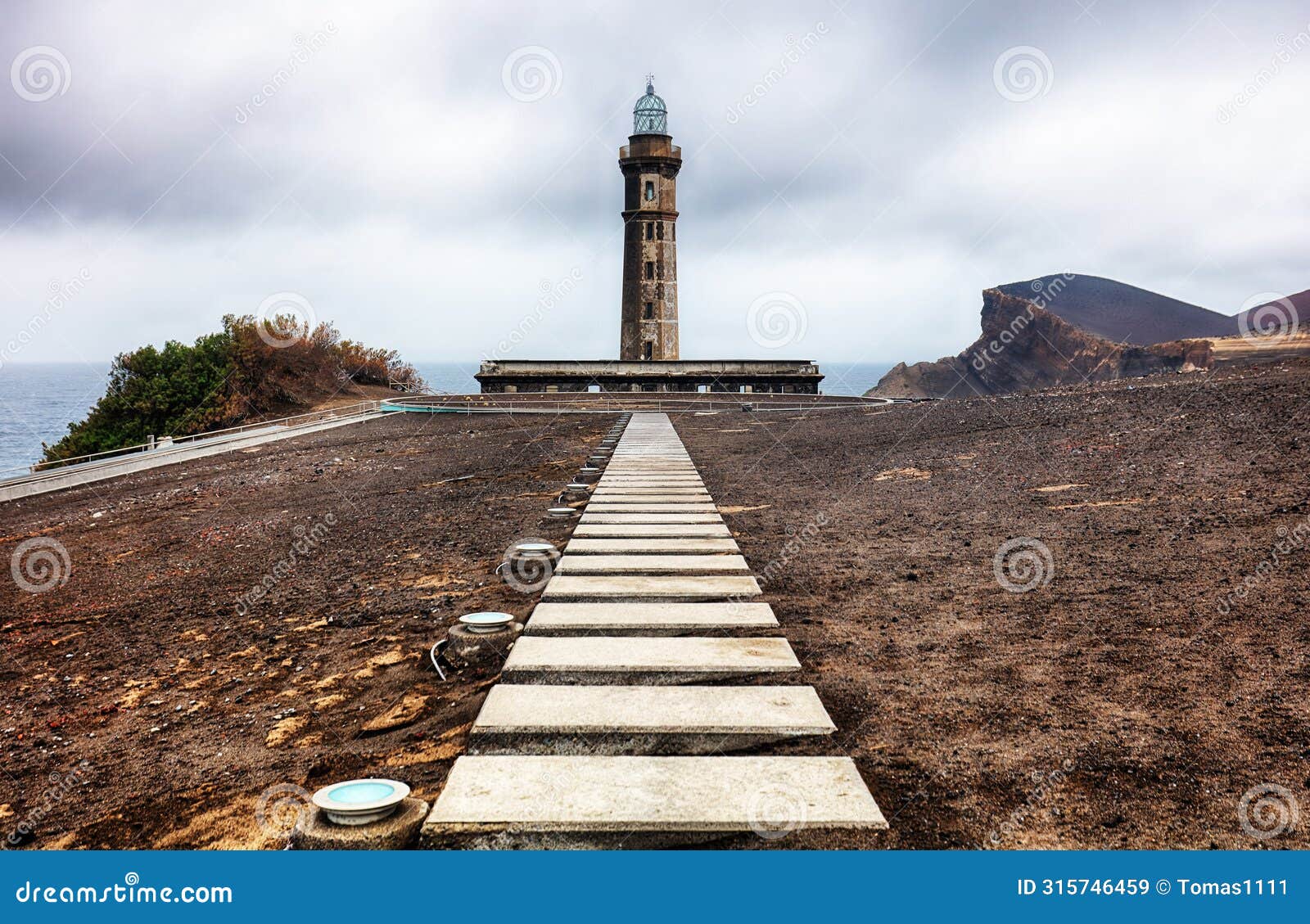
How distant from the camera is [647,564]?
6.38 meters

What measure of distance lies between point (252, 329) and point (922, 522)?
127 feet

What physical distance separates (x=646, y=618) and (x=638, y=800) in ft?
6.47

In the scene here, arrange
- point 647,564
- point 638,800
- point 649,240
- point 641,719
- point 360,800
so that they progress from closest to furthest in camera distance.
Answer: point 360,800 → point 638,800 → point 641,719 → point 647,564 → point 649,240

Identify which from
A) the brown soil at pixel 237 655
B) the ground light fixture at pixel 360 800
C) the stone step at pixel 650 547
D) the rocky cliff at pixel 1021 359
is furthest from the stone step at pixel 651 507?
the rocky cliff at pixel 1021 359

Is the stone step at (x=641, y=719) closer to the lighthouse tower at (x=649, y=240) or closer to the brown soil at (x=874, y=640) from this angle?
the brown soil at (x=874, y=640)

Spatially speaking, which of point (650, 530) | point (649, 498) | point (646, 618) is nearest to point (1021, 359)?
point (649, 498)

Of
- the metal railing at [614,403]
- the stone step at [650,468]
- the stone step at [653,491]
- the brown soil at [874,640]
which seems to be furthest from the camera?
the metal railing at [614,403]

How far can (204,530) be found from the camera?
10953 mm

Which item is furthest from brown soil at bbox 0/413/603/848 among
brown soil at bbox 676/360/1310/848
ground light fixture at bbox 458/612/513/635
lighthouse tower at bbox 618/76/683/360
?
lighthouse tower at bbox 618/76/683/360

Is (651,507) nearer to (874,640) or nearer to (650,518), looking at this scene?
(650,518)

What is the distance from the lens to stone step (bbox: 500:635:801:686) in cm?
434

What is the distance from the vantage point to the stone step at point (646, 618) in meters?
4.98

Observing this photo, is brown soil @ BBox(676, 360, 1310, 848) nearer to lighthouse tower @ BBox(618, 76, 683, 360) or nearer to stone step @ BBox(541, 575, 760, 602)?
stone step @ BBox(541, 575, 760, 602)

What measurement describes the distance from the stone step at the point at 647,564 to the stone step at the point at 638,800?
272cm
